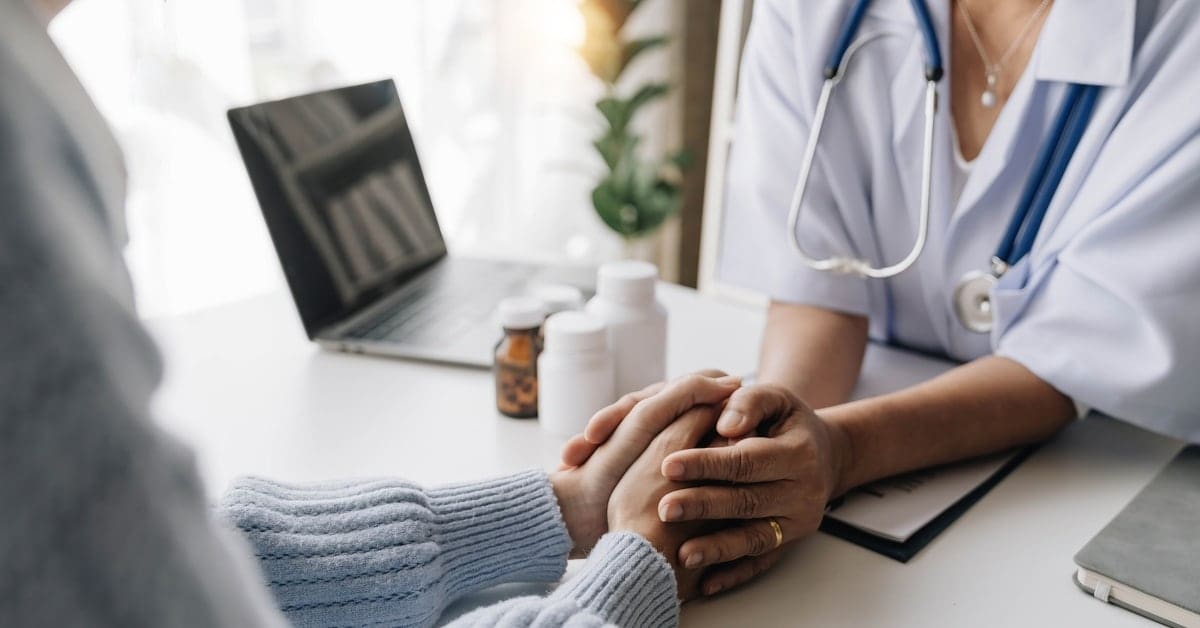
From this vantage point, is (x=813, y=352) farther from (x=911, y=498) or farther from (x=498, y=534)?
(x=498, y=534)

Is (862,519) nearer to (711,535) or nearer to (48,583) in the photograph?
(711,535)

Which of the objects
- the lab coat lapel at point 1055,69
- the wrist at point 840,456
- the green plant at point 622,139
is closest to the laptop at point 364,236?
the wrist at point 840,456

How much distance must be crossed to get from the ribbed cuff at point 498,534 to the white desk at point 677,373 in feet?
0.33

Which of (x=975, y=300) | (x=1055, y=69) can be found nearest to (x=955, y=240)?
(x=975, y=300)

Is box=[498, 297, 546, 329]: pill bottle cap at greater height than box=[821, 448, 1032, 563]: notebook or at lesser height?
greater

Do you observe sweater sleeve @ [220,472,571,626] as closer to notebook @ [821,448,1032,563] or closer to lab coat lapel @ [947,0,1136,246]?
notebook @ [821,448,1032,563]

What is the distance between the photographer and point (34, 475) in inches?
10.7

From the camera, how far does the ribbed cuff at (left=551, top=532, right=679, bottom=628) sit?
0.59m

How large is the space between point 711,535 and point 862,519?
0.45ft

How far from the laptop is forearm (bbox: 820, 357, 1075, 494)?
41 cm

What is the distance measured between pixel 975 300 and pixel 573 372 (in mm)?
428

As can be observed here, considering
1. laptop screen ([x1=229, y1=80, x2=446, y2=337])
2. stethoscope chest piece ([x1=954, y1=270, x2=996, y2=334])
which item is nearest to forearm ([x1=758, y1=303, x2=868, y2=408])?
stethoscope chest piece ([x1=954, y1=270, x2=996, y2=334])

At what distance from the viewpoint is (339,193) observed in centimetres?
113

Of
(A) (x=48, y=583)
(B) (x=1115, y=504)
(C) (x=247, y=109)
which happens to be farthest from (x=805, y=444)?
(C) (x=247, y=109)
